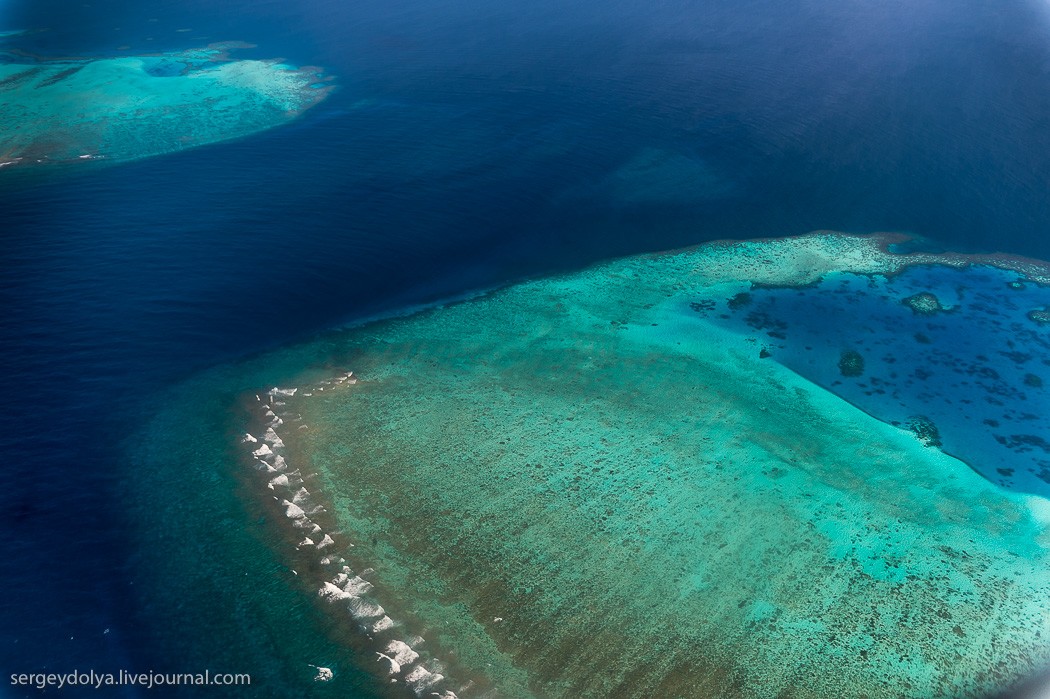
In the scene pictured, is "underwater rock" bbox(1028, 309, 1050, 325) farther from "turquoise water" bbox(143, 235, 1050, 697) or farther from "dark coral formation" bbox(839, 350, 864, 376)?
"turquoise water" bbox(143, 235, 1050, 697)

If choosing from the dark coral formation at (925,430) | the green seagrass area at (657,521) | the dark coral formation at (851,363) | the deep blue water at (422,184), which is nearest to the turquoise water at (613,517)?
the green seagrass area at (657,521)

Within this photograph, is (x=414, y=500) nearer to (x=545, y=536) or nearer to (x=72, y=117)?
(x=545, y=536)

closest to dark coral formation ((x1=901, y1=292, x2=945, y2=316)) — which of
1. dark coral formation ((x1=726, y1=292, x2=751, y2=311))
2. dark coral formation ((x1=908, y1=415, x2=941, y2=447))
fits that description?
dark coral formation ((x1=726, y1=292, x2=751, y2=311))

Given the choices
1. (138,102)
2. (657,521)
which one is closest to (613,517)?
(657,521)

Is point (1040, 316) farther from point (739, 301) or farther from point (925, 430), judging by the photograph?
point (739, 301)

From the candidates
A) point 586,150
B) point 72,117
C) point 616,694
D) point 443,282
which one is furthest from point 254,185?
point 616,694

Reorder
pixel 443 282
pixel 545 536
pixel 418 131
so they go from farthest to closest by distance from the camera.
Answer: pixel 418 131, pixel 443 282, pixel 545 536
